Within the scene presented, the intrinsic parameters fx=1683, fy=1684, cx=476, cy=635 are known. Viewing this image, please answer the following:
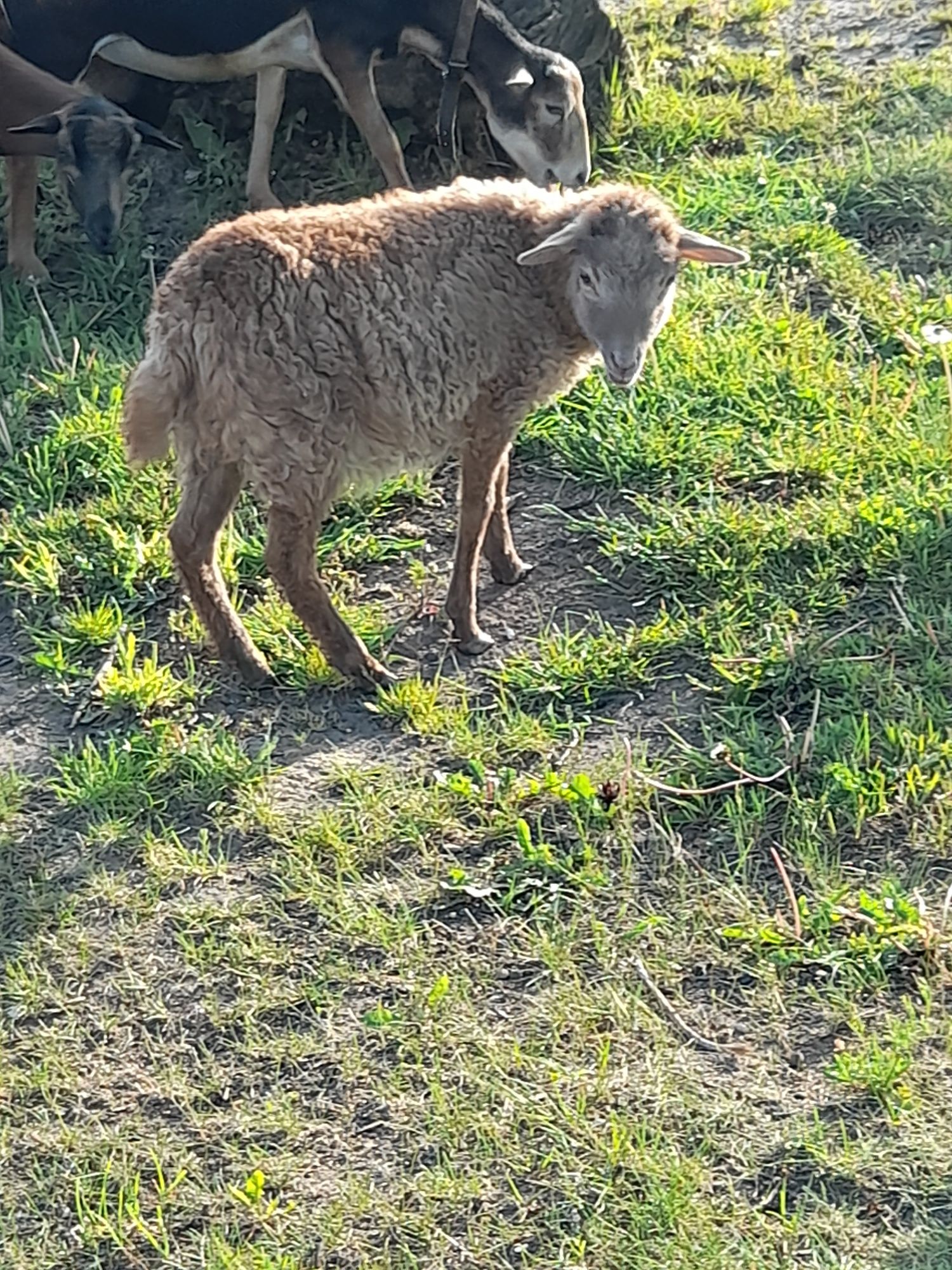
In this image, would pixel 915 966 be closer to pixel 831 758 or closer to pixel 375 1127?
pixel 831 758

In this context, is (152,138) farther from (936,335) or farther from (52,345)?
(936,335)

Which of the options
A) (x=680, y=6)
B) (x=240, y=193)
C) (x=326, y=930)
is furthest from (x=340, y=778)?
(x=680, y=6)

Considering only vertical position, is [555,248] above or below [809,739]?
above

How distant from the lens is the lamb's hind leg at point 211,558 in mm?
4871

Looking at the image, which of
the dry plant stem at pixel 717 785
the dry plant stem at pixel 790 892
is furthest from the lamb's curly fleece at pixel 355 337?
the dry plant stem at pixel 790 892

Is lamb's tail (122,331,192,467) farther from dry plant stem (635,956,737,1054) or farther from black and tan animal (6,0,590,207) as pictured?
black and tan animal (6,0,590,207)

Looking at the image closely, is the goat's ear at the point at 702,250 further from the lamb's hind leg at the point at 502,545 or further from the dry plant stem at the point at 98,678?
the dry plant stem at the point at 98,678

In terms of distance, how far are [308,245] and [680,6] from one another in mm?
5165

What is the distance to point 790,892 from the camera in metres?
4.14

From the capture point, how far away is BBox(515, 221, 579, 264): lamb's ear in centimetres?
475

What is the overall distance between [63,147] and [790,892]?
474cm

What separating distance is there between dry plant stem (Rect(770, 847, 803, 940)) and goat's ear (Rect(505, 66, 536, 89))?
4151mm

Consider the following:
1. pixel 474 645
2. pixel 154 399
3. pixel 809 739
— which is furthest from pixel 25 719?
pixel 809 739

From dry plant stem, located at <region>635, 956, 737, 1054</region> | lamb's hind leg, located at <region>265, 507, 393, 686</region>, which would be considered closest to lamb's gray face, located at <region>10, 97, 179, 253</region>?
lamb's hind leg, located at <region>265, 507, 393, 686</region>
